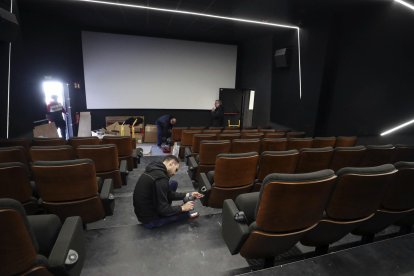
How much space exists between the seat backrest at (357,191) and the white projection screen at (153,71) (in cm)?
756

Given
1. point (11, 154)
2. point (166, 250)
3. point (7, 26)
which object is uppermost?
point (7, 26)

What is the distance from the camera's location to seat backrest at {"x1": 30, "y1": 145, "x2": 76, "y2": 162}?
8.47ft

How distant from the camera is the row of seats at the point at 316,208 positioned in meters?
1.31

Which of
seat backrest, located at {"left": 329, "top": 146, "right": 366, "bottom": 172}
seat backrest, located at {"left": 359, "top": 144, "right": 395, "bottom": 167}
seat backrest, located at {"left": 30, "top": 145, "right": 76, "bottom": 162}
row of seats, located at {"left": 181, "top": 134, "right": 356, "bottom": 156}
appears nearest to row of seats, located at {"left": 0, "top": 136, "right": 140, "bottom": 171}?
seat backrest, located at {"left": 30, "top": 145, "right": 76, "bottom": 162}

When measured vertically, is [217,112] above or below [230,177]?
above

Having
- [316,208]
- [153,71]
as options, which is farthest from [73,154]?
[153,71]

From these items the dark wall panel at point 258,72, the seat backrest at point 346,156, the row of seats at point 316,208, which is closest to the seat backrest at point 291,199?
the row of seats at point 316,208

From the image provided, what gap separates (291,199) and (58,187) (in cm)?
185

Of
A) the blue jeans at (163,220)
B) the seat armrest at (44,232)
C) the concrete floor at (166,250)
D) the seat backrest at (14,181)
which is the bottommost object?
the concrete floor at (166,250)

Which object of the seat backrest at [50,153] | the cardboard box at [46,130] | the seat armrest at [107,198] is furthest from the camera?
the cardboard box at [46,130]

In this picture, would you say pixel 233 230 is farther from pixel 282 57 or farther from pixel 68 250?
pixel 282 57

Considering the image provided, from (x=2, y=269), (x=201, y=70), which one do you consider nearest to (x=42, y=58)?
(x=201, y=70)

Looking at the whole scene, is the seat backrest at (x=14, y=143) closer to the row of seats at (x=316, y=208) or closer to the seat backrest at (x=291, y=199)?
the row of seats at (x=316, y=208)

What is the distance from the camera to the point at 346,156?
9.38ft
